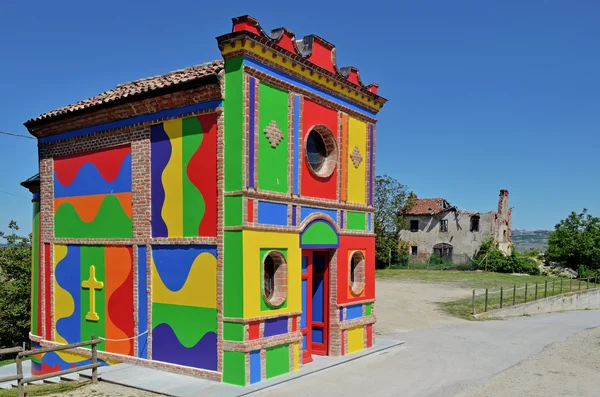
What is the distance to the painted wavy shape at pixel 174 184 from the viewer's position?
10781 millimetres

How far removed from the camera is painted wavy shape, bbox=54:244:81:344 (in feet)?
41.9

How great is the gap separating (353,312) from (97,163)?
706 centimetres

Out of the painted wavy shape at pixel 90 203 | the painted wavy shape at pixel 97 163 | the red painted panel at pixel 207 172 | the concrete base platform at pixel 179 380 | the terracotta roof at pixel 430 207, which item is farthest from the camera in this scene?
the terracotta roof at pixel 430 207

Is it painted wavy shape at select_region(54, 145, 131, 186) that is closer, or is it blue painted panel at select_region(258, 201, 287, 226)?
blue painted panel at select_region(258, 201, 287, 226)

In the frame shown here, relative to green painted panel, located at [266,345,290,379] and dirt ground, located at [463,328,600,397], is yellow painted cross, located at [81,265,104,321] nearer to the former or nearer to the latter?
green painted panel, located at [266,345,290,379]

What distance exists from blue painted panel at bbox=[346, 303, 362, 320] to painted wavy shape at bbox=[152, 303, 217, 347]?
382cm

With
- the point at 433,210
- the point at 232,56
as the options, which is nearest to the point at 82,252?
the point at 232,56

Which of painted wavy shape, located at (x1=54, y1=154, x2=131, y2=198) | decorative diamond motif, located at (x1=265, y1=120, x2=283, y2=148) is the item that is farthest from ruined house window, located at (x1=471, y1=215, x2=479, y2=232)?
painted wavy shape, located at (x1=54, y1=154, x2=131, y2=198)

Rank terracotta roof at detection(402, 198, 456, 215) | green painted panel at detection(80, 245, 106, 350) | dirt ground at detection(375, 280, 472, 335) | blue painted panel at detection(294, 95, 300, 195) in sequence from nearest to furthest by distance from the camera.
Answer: blue painted panel at detection(294, 95, 300, 195)
green painted panel at detection(80, 245, 106, 350)
dirt ground at detection(375, 280, 472, 335)
terracotta roof at detection(402, 198, 456, 215)

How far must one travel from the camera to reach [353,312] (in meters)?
12.8

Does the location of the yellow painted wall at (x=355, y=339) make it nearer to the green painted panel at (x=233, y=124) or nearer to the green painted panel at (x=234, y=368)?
the green painted panel at (x=234, y=368)

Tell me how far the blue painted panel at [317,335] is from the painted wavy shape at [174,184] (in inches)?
160

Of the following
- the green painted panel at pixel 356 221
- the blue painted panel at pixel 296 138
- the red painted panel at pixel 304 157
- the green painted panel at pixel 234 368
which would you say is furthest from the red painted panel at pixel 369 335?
the green painted panel at pixel 234 368

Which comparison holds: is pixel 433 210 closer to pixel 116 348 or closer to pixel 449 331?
pixel 449 331
